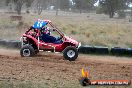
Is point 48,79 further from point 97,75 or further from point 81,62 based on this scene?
point 81,62

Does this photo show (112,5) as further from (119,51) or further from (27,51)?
(27,51)

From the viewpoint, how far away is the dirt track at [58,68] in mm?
10203

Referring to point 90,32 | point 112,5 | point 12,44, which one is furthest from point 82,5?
point 12,44

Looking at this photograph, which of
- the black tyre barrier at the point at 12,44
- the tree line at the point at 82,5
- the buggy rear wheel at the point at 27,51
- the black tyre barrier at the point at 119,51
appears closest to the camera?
the buggy rear wheel at the point at 27,51

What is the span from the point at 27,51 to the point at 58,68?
2685 millimetres

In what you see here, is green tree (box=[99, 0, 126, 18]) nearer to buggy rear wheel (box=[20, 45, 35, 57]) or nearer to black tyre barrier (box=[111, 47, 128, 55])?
black tyre barrier (box=[111, 47, 128, 55])

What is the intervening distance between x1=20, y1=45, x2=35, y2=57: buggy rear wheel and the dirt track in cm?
27

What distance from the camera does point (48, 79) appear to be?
10164mm

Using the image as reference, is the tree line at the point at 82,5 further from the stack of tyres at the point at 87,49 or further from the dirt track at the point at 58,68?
the dirt track at the point at 58,68

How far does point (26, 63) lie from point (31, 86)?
12.5 ft

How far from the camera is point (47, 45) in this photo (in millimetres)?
14492

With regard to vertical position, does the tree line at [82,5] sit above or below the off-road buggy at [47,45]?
above

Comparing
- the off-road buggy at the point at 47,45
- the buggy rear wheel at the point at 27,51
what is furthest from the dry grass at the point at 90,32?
the buggy rear wheel at the point at 27,51

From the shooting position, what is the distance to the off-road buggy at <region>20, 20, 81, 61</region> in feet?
46.5
